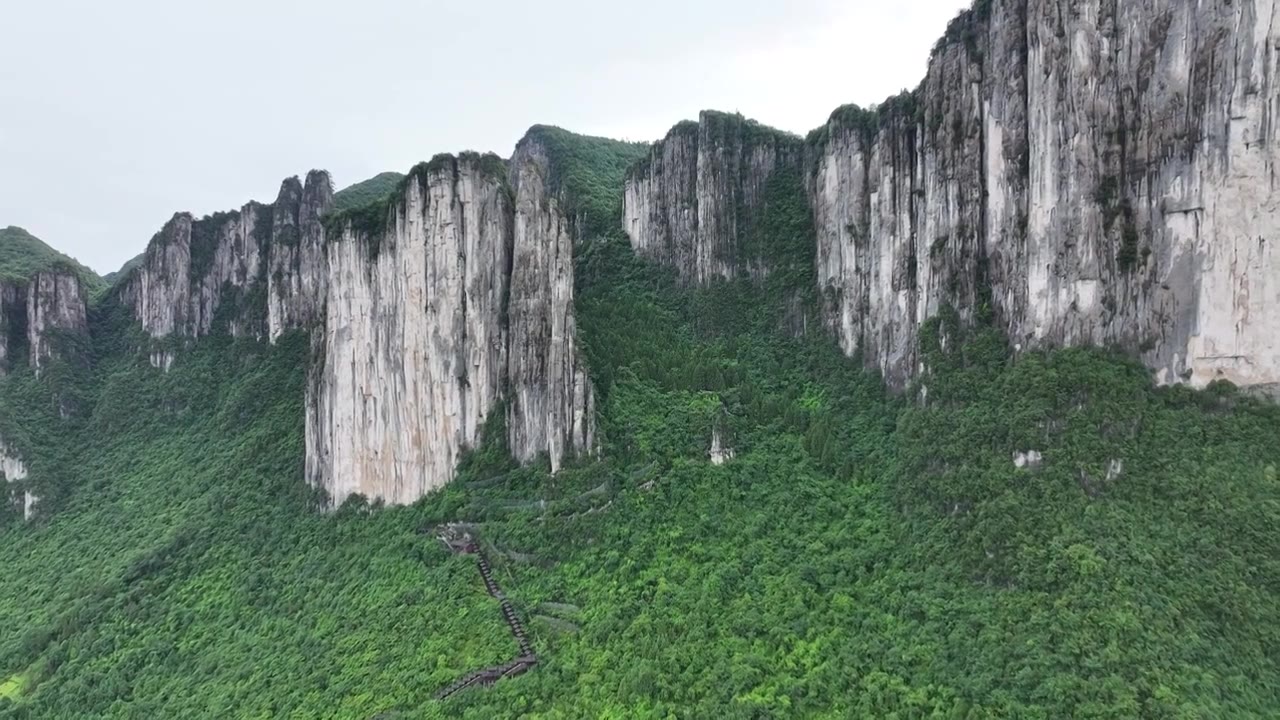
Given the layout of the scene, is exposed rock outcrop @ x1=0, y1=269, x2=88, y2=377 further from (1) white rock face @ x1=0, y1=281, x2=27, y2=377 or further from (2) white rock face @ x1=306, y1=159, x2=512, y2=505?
(2) white rock face @ x1=306, y1=159, x2=512, y2=505

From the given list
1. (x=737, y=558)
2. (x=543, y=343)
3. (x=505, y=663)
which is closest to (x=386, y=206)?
(x=543, y=343)

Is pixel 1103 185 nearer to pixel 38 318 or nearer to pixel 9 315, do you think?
pixel 38 318

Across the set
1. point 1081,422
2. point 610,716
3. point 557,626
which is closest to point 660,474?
point 557,626

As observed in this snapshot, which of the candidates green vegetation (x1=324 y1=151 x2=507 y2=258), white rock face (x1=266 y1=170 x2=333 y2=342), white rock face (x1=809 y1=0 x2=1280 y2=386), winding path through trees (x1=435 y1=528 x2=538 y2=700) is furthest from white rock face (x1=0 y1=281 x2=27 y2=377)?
white rock face (x1=809 y1=0 x2=1280 y2=386)

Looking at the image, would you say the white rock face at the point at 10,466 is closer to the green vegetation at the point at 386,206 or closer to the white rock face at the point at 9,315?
the white rock face at the point at 9,315

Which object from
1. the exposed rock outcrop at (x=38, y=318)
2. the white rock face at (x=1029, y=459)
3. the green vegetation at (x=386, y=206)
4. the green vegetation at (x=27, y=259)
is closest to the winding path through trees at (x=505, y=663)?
the white rock face at (x=1029, y=459)
